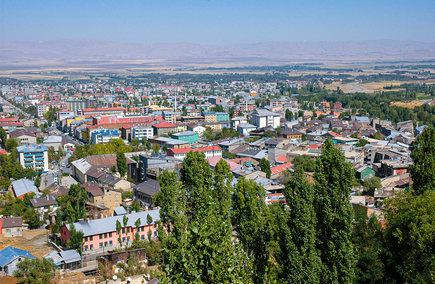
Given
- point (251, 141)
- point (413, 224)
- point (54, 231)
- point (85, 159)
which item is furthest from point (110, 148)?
point (413, 224)

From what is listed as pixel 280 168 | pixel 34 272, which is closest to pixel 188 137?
pixel 280 168

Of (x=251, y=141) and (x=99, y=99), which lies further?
(x=99, y=99)

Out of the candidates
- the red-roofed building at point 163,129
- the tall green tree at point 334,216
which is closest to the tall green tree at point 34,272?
the tall green tree at point 334,216

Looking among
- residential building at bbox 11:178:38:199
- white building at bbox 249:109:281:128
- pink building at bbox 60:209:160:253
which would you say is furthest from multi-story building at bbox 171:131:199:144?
pink building at bbox 60:209:160:253

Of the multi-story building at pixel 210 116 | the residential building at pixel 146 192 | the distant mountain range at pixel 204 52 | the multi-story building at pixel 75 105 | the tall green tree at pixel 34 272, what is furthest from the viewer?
the distant mountain range at pixel 204 52

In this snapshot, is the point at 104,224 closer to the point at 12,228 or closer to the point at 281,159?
the point at 12,228

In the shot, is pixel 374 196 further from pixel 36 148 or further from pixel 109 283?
pixel 36 148

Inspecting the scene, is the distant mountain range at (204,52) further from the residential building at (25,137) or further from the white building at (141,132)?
the residential building at (25,137)
